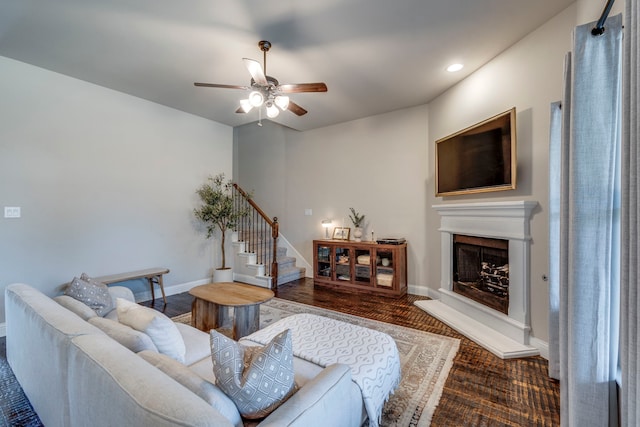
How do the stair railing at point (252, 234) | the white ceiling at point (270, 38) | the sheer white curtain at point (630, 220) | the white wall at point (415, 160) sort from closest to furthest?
1. the sheer white curtain at point (630, 220)
2. the white ceiling at point (270, 38)
3. the white wall at point (415, 160)
4. the stair railing at point (252, 234)

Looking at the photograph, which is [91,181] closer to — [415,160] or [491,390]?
[415,160]

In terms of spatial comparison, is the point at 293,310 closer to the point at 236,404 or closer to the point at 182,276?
the point at 182,276

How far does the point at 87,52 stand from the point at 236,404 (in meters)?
3.71

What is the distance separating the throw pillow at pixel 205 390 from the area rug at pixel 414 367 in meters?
1.16

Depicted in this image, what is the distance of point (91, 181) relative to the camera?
12.0ft

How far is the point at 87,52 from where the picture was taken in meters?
2.92

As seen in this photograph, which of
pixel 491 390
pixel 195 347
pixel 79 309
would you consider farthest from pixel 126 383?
pixel 491 390

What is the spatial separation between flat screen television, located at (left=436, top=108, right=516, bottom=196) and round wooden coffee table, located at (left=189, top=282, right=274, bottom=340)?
2617 millimetres

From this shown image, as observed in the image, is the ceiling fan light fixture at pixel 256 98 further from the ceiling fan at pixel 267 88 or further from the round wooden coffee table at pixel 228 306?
the round wooden coffee table at pixel 228 306

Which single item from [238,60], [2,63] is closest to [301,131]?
[238,60]

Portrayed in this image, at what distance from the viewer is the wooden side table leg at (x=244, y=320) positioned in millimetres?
2629

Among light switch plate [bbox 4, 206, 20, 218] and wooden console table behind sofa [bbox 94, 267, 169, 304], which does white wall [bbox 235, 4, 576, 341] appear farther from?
light switch plate [bbox 4, 206, 20, 218]

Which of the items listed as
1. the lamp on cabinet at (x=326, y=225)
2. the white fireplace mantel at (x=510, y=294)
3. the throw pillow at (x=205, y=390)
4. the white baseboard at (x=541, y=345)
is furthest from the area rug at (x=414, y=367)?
the lamp on cabinet at (x=326, y=225)

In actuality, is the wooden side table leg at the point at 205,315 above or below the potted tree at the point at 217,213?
below
